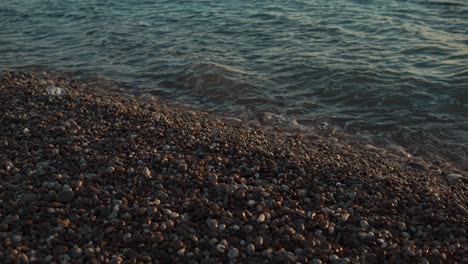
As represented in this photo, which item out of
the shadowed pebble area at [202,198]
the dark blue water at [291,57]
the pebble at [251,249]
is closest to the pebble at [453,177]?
the shadowed pebble area at [202,198]

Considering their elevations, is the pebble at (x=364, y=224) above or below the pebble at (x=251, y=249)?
below

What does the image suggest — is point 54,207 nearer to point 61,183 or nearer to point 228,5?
point 61,183

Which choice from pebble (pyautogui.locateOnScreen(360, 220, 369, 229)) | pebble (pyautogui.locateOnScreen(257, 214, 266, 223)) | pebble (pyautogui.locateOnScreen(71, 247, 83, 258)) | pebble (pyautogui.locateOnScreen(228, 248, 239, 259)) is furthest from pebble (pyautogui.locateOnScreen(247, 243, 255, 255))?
pebble (pyautogui.locateOnScreen(71, 247, 83, 258))

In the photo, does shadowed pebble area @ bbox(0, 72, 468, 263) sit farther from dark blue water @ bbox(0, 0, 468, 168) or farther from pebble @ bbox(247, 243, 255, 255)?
dark blue water @ bbox(0, 0, 468, 168)

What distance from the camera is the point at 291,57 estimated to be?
13688mm

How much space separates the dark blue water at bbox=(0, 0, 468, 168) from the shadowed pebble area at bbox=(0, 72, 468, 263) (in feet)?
6.61

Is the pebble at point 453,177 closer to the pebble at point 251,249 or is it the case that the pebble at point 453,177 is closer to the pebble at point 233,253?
A: the pebble at point 251,249

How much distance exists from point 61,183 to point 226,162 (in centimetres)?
256

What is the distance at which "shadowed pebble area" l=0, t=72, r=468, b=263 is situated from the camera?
534 centimetres

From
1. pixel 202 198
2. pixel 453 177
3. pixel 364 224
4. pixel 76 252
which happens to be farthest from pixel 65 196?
pixel 453 177

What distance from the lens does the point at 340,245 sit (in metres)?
5.63

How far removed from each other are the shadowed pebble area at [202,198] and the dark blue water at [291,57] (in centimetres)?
201

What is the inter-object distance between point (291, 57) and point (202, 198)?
839 centimetres

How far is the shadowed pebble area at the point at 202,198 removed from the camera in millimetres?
5340
